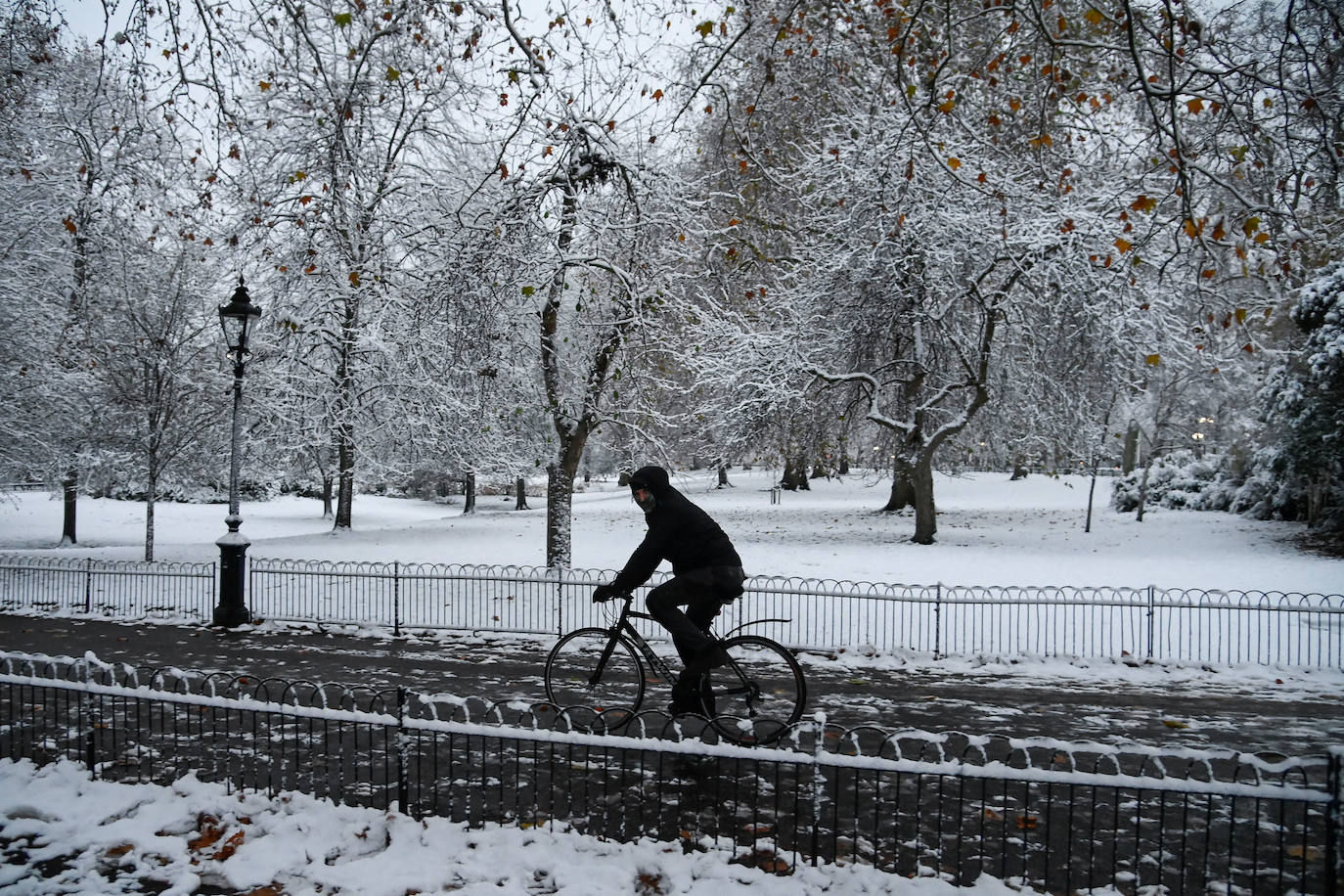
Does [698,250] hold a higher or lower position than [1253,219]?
higher

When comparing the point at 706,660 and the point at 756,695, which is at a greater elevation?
the point at 706,660

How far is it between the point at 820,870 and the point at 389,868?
7.75 ft

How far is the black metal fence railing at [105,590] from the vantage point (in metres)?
14.9

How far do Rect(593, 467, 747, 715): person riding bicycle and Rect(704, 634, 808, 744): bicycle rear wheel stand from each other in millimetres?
245

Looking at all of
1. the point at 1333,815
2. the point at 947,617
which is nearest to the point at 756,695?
the point at 1333,815

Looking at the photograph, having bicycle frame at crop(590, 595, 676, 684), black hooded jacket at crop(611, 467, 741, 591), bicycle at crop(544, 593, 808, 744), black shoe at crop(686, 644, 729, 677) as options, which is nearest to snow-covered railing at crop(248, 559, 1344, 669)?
bicycle at crop(544, 593, 808, 744)

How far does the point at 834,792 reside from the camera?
4.94 metres

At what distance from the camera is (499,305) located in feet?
46.2

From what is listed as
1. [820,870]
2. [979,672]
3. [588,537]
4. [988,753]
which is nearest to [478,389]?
[588,537]

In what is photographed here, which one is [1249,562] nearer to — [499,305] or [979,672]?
[979,672]

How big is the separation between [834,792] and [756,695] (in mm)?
2430

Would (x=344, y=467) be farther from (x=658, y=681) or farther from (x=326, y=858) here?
(x=326, y=858)

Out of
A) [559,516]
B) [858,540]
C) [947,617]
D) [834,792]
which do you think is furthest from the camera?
[858,540]

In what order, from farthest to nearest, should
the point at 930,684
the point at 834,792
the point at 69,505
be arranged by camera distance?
1. the point at 69,505
2. the point at 930,684
3. the point at 834,792
